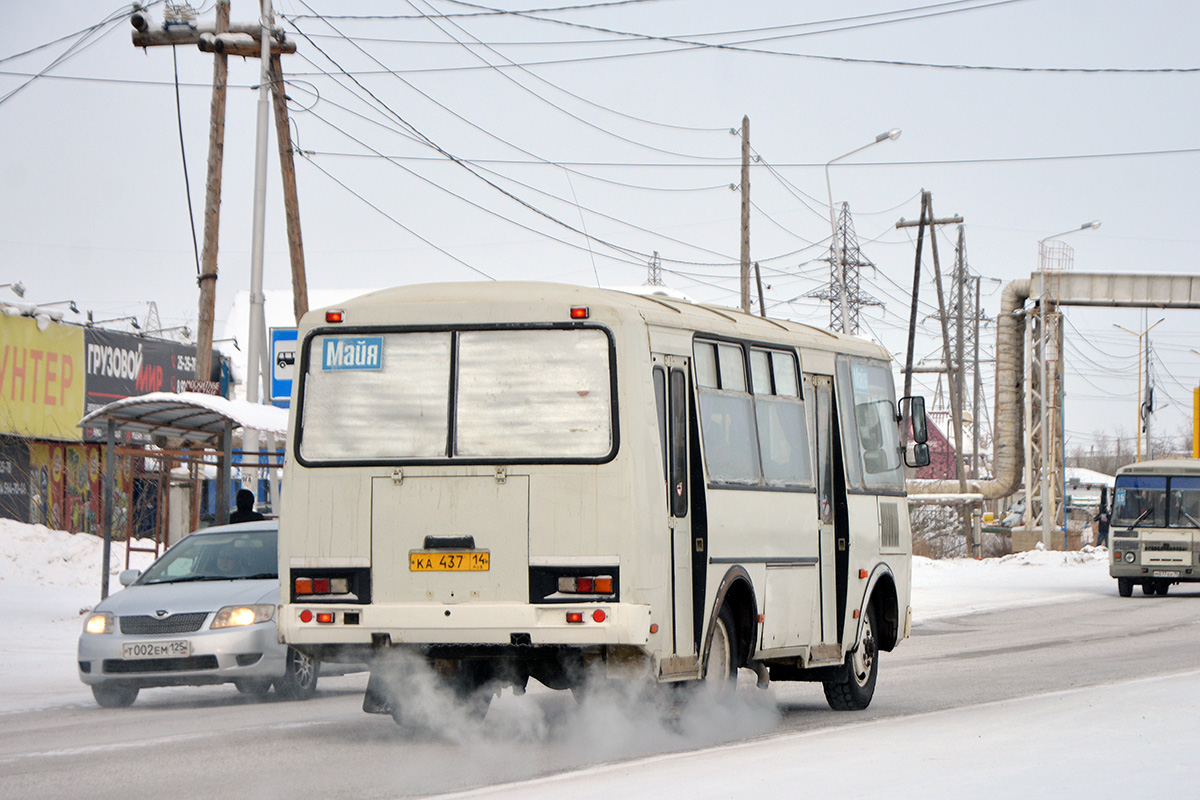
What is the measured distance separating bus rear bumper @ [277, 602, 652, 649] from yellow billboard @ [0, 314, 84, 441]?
27.2 m

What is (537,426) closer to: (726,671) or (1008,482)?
(726,671)

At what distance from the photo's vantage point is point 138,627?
12961 millimetres

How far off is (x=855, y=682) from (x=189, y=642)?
A: 529 centimetres

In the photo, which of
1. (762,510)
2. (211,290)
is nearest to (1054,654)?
(762,510)

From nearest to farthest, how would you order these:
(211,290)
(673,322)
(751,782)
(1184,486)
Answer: (751,782) → (673,322) → (211,290) → (1184,486)

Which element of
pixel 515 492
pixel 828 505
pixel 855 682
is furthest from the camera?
pixel 855 682

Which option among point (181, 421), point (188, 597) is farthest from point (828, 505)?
point (181, 421)

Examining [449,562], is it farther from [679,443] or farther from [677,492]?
[679,443]

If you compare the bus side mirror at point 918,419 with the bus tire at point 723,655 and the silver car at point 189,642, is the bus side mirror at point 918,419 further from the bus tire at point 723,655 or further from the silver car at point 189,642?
the silver car at point 189,642

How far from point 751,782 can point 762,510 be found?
11.4ft

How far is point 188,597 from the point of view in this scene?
13.4 m

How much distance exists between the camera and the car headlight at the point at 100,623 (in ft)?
42.9

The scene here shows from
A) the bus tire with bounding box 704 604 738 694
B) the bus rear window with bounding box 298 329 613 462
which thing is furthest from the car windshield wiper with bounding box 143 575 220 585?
the bus tire with bounding box 704 604 738 694

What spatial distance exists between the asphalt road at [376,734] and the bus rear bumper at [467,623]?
2.38 ft
